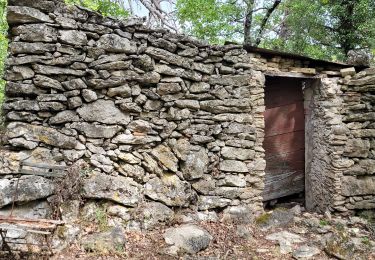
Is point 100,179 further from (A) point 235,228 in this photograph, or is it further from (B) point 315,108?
(B) point 315,108

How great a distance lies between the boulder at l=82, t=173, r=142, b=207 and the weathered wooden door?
2560mm

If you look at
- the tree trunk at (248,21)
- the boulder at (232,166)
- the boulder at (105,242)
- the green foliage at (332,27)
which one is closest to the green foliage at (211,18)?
the tree trunk at (248,21)

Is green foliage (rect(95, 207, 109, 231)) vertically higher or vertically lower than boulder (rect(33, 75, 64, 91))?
lower

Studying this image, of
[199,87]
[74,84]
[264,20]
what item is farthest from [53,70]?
[264,20]

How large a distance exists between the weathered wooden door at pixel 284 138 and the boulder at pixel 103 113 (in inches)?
104

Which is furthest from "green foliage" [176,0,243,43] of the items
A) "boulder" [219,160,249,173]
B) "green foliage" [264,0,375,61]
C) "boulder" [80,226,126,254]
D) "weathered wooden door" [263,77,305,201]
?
"boulder" [80,226,126,254]

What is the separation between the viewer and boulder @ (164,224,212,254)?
3.48m

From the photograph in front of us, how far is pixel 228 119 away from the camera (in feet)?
14.5

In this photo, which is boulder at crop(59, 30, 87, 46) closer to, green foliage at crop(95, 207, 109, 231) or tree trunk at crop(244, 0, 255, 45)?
green foliage at crop(95, 207, 109, 231)

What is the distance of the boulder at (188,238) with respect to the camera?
3482 mm

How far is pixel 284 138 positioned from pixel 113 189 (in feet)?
10.6

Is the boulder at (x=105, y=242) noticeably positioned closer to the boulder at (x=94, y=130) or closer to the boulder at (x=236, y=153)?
the boulder at (x=94, y=130)

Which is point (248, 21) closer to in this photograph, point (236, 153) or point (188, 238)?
point (236, 153)

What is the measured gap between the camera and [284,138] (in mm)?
5539
